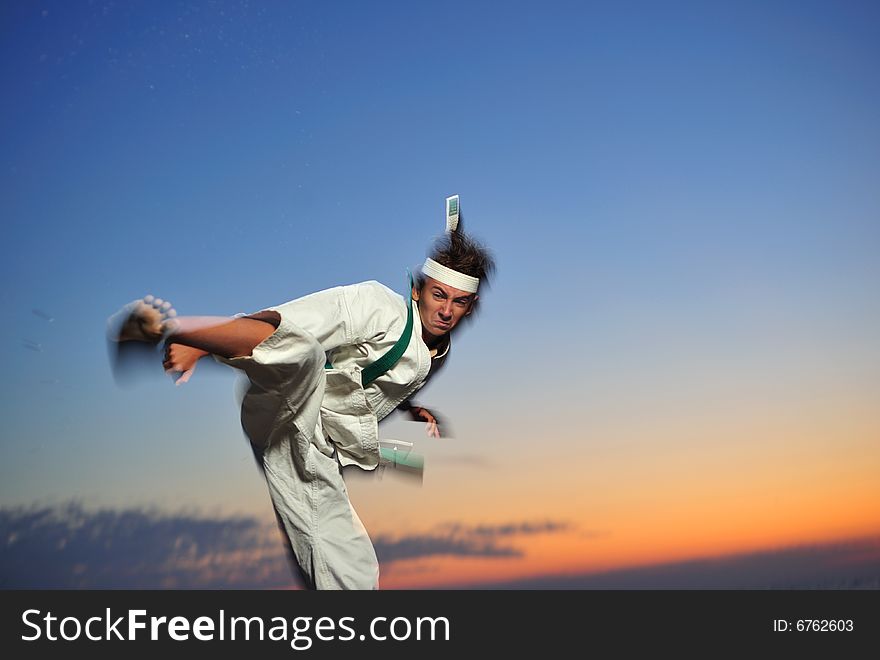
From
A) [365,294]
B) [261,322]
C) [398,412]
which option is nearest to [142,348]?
[261,322]

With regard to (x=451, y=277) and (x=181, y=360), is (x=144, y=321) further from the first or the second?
(x=451, y=277)

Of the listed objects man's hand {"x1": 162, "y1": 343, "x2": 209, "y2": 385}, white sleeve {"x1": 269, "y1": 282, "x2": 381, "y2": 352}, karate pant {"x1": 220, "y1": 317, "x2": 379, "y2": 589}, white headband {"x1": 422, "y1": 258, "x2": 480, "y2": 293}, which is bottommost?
karate pant {"x1": 220, "y1": 317, "x2": 379, "y2": 589}

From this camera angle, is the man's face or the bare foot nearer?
the bare foot

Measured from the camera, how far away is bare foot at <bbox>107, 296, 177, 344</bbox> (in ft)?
6.26

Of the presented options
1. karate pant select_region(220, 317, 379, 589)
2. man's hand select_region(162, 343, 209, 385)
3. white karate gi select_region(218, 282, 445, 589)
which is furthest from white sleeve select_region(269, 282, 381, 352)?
man's hand select_region(162, 343, 209, 385)

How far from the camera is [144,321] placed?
191 centimetres

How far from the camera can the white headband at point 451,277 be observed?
2.78m

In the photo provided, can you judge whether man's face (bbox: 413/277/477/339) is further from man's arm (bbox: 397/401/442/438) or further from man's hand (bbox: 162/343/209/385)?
man's hand (bbox: 162/343/209/385)

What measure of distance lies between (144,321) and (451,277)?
1.07m

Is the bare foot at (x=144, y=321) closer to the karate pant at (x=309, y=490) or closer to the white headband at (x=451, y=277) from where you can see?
the karate pant at (x=309, y=490)

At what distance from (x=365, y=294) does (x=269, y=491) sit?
0.58 m

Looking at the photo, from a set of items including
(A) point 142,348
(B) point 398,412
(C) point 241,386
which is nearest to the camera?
(A) point 142,348

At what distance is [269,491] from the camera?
8.38 ft

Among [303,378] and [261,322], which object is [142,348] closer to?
[261,322]
